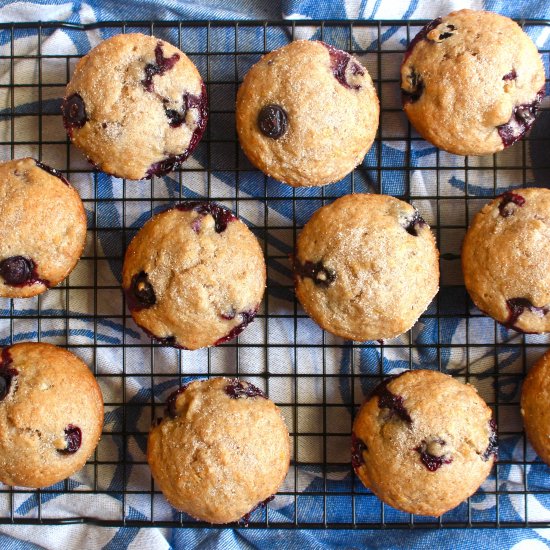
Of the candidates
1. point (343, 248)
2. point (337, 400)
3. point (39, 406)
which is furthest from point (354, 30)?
point (39, 406)

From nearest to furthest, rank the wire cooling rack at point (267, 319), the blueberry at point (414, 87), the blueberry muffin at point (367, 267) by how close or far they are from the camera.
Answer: the blueberry muffin at point (367, 267) → the blueberry at point (414, 87) → the wire cooling rack at point (267, 319)

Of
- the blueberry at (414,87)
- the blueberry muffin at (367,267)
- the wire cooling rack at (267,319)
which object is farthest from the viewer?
the wire cooling rack at (267,319)

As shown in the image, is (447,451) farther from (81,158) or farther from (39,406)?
(81,158)

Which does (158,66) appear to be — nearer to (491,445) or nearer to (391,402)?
(391,402)

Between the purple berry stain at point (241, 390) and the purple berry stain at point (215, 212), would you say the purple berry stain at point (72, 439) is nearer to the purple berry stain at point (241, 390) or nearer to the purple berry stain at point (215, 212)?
the purple berry stain at point (241, 390)

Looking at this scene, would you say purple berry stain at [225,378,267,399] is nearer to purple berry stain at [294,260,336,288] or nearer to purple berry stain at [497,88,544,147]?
purple berry stain at [294,260,336,288]

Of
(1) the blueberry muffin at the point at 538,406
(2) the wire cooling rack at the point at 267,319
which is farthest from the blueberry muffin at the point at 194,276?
(1) the blueberry muffin at the point at 538,406
